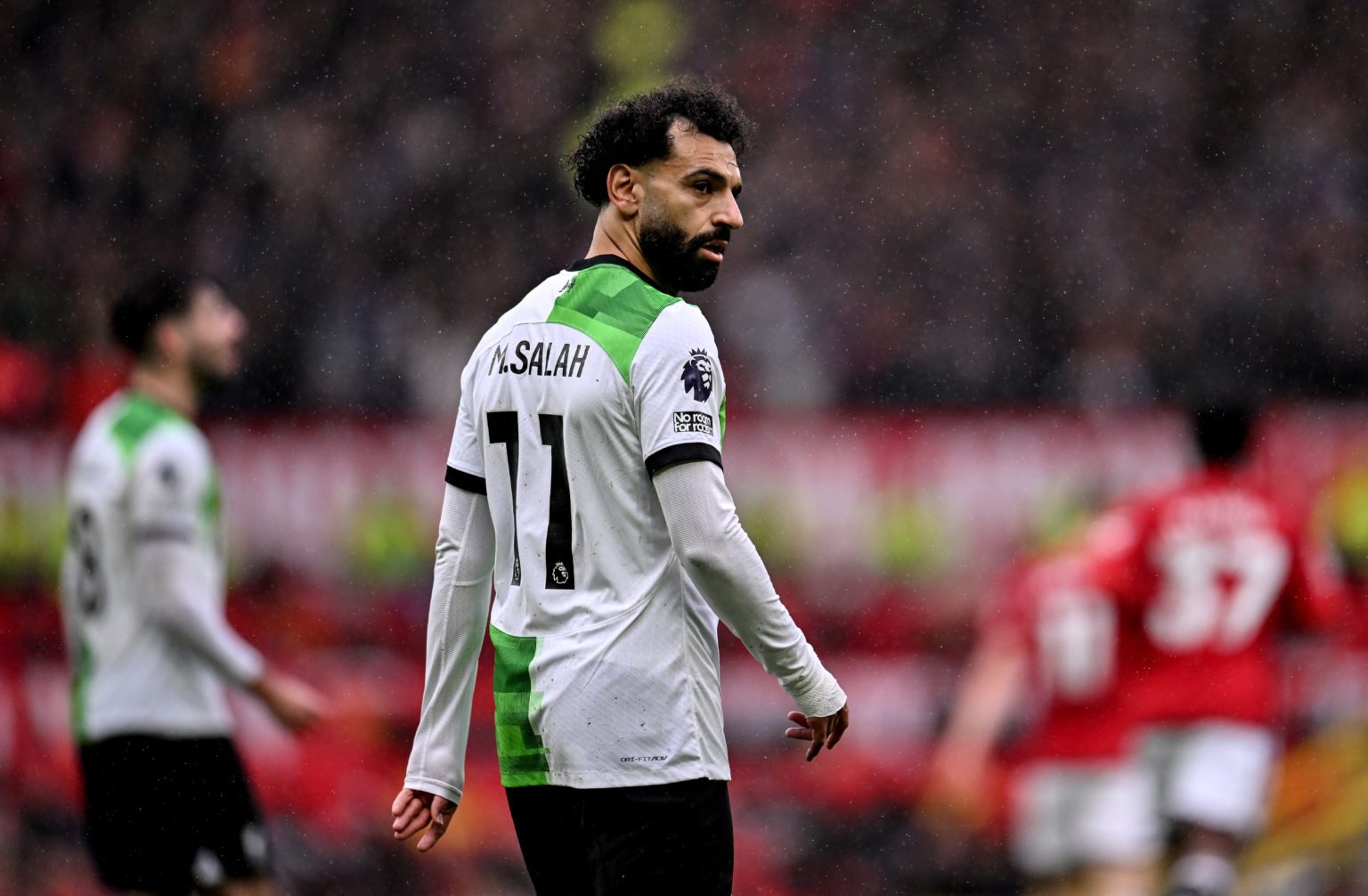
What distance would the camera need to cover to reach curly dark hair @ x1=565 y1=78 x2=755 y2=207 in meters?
2.91

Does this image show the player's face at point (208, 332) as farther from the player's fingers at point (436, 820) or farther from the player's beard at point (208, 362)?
the player's fingers at point (436, 820)

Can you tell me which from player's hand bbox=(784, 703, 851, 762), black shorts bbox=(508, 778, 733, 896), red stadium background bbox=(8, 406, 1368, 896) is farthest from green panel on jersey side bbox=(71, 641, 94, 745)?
red stadium background bbox=(8, 406, 1368, 896)

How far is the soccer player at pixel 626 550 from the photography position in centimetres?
271

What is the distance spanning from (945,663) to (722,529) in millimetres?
5106

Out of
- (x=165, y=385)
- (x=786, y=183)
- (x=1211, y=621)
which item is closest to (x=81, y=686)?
(x=165, y=385)

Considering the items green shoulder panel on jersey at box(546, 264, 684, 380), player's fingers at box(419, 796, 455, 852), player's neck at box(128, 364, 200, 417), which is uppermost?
green shoulder panel on jersey at box(546, 264, 684, 380)

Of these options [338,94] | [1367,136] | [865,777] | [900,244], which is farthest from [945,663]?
[338,94]

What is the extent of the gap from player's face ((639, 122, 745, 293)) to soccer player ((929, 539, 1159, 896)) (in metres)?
3.30

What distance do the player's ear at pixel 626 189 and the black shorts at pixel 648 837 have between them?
3.15 ft

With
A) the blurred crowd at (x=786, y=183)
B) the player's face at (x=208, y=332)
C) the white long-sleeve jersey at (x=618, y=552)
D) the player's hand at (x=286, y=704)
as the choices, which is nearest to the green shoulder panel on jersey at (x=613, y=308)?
the white long-sleeve jersey at (x=618, y=552)

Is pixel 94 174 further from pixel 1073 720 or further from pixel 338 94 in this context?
pixel 1073 720

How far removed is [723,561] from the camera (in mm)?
2656

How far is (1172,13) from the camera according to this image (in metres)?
12.4

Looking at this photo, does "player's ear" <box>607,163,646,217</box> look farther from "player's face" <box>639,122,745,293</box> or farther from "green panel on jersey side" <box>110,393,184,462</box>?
"green panel on jersey side" <box>110,393,184,462</box>
